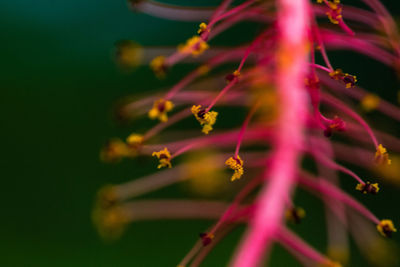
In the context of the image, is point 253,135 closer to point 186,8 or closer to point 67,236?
point 186,8

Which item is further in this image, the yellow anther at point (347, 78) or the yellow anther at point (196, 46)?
the yellow anther at point (196, 46)

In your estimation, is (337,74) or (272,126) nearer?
(337,74)

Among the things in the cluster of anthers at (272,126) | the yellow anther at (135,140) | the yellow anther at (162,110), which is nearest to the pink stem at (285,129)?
the cluster of anthers at (272,126)

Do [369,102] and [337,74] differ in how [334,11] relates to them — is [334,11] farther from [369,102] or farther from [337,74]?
[369,102]

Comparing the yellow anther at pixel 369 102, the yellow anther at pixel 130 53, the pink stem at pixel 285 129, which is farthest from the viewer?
the yellow anther at pixel 130 53

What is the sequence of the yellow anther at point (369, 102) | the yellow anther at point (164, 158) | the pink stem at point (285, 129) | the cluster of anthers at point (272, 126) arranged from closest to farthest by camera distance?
the pink stem at point (285, 129) → the cluster of anthers at point (272, 126) → the yellow anther at point (164, 158) → the yellow anther at point (369, 102)

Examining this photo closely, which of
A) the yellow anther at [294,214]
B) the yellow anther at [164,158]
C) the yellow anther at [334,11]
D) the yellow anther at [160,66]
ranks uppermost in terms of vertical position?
the yellow anther at [334,11]

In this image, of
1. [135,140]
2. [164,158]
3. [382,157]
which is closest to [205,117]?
[164,158]

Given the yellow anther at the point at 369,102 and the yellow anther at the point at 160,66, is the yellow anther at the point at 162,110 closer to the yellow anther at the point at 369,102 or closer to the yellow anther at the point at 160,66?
the yellow anther at the point at 160,66

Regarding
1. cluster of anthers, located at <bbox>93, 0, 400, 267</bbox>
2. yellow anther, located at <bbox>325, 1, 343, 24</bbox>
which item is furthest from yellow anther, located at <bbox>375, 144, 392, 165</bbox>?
yellow anther, located at <bbox>325, 1, 343, 24</bbox>
